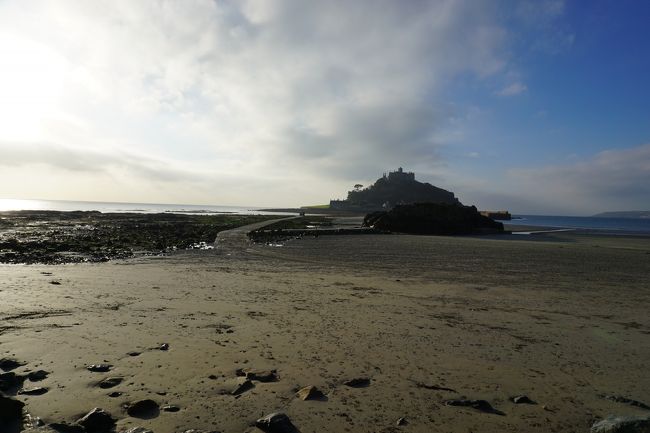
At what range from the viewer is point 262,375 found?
616 centimetres

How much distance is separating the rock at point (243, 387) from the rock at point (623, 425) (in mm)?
4667

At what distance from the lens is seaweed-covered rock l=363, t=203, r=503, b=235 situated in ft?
170

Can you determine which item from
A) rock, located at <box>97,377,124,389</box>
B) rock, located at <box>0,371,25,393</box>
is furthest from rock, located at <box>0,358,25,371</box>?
rock, located at <box>97,377,124,389</box>

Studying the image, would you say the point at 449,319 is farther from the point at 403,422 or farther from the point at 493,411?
the point at 403,422

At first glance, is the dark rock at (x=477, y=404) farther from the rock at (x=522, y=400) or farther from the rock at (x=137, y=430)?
the rock at (x=137, y=430)

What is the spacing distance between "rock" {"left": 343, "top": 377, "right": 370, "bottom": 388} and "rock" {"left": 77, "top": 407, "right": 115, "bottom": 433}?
10.8 ft

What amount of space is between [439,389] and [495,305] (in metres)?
6.61

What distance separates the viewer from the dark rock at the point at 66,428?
4.48 m

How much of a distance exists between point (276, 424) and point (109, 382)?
2910 mm

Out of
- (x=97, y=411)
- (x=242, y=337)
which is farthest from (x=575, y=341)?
(x=97, y=411)

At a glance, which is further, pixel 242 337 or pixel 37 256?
pixel 37 256

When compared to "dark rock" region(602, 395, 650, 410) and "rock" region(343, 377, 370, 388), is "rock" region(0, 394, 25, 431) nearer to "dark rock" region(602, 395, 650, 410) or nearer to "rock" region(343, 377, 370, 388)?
"rock" region(343, 377, 370, 388)

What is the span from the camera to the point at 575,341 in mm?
8359

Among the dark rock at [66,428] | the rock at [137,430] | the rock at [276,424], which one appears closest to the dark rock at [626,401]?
the rock at [276,424]
